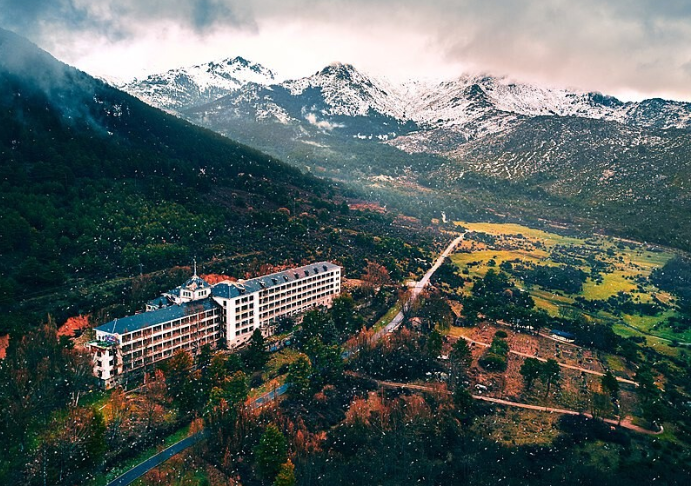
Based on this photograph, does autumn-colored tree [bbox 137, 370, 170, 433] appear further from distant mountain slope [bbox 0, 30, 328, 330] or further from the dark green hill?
distant mountain slope [bbox 0, 30, 328, 330]

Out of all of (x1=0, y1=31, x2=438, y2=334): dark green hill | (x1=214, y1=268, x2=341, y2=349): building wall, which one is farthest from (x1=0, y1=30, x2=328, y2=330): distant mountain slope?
(x1=214, y1=268, x2=341, y2=349): building wall

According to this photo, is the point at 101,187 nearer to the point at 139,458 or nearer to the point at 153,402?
the point at 153,402

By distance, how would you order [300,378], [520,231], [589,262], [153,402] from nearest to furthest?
1. [153,402]
2. [300,378]
3. [589,262]
4. [520,231]

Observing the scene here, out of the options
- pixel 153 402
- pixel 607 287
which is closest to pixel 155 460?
pixel 153 402

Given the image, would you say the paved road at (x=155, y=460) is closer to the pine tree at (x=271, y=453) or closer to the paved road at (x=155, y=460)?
the paved road at (x=155, y=460)

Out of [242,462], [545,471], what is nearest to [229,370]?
[242,462]

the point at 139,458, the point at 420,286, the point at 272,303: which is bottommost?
the point at 139,458

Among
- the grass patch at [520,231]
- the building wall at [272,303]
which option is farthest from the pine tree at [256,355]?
the grass patch at [520,231]
